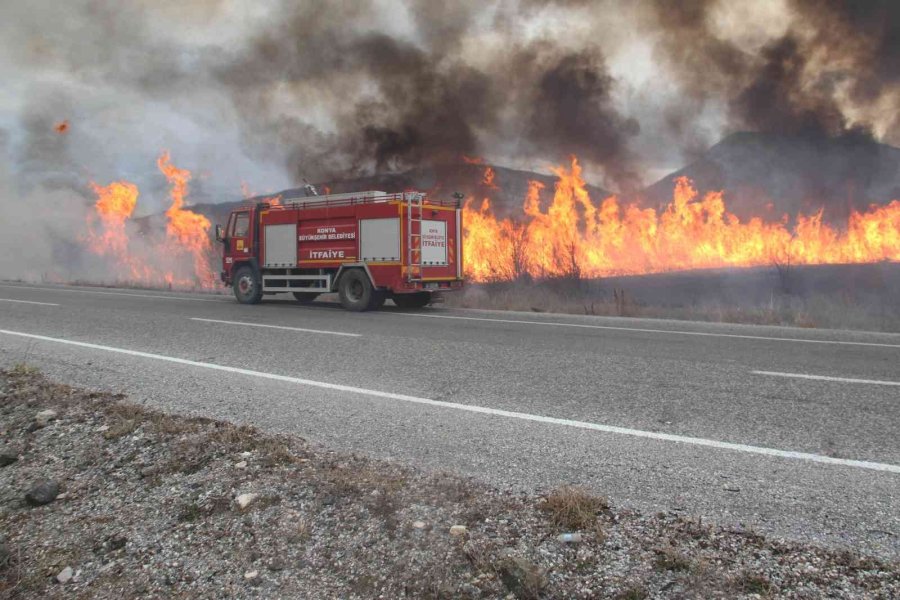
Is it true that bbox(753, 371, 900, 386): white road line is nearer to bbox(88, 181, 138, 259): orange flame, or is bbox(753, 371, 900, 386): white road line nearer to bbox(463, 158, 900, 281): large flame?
bbox(463, 158, 900, 281): large flame

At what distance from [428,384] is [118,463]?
2806 mm

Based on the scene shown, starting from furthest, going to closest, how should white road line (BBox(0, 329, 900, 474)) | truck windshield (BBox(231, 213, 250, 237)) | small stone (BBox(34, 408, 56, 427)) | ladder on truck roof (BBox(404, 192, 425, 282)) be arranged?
1. truck windshield (BBox(231, 213, 250, 237))
2. ladder on truck roof (BBox(404, 192, 425, 282))
3. small stone (BBox(34, 408, 56, 427))
4. white road line (BBox(0, 329, 900, 474))

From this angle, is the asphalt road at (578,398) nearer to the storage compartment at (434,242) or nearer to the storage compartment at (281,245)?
the storage compartment at (434,242)

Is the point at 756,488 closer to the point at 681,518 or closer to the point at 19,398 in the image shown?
the point at 681,518

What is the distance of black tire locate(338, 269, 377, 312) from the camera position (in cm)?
1375

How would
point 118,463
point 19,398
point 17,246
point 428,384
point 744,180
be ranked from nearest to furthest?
point 118,463
point 19,398
point 428,384
point 17,246
point 744,180

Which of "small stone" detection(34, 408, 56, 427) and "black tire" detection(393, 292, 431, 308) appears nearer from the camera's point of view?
"small stone" detection(34, 408, 56, 427)

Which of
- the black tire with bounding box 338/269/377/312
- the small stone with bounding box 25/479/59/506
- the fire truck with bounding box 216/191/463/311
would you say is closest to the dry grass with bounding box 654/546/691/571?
the small stone with bounding box 25/479/59/506

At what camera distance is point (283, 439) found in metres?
4.04

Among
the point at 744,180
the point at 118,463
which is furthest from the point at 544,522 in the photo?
the point at 744,180

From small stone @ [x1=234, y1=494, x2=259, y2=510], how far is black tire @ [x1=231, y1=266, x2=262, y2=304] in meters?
12.8

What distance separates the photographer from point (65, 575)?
9.18 feet

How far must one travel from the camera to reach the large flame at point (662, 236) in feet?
75.5

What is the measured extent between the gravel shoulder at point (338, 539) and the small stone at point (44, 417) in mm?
636
